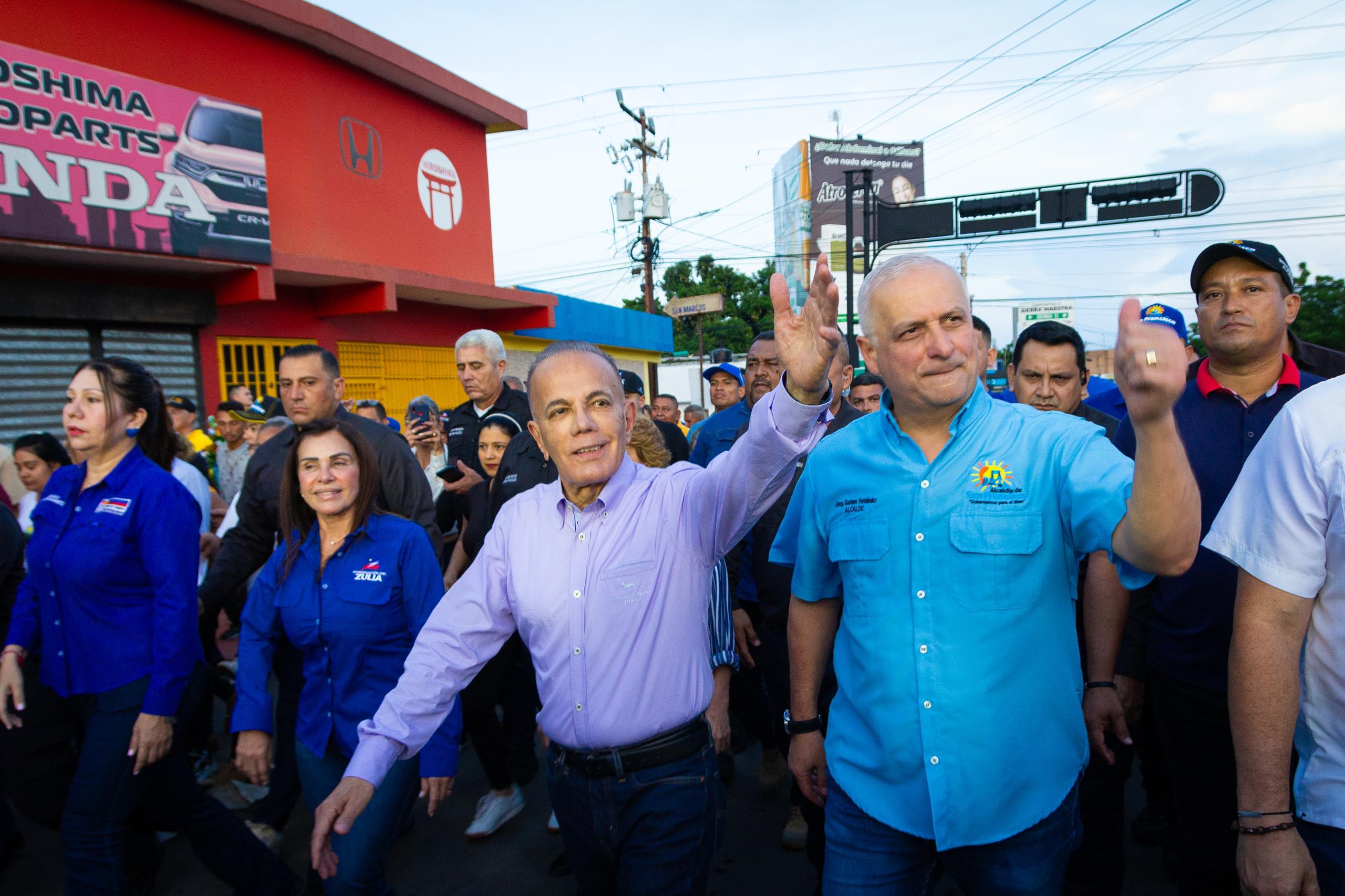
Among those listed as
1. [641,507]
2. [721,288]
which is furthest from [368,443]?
[721,288]

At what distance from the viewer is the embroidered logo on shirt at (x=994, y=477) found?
6.04ft

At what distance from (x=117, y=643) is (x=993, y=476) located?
300 cm

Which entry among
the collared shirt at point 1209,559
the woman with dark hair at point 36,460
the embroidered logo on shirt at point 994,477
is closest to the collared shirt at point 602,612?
the embroidered logo on shirt at point 994,477

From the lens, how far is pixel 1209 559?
2.49 m

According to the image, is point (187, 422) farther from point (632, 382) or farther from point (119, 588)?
point (119, 588)

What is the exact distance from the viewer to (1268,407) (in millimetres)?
2541

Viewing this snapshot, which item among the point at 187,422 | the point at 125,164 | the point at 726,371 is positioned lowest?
the point at 187,422

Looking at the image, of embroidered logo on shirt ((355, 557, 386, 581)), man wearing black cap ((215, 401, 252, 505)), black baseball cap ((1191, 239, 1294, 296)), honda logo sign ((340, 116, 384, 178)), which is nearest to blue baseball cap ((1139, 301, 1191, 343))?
black baseball cap ((1191, 239, 1294, 296))

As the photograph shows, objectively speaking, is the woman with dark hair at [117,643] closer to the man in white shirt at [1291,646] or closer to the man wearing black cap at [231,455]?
the man in white shirt at [1291,646]

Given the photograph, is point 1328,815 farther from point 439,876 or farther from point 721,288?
point 721,288

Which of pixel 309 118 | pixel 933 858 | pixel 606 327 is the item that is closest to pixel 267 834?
pixel 933 858

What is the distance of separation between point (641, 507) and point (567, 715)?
59 cm

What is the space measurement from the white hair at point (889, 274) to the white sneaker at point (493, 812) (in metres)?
3.18

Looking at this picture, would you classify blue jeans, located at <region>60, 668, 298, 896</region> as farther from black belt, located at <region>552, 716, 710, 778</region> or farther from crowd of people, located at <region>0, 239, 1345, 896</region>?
black belt, located at <region>552, 716, 710, 778</region>
